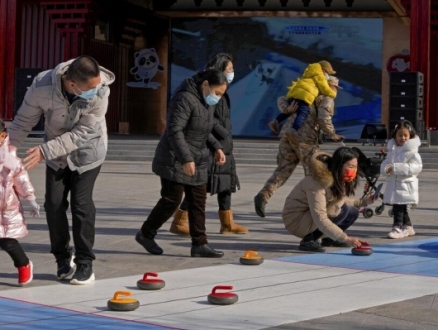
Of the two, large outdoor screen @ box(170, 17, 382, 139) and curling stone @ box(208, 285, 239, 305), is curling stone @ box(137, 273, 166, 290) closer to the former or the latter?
curling stone @ box(208, 285, 239, 305)

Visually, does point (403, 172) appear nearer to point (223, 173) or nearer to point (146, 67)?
point (223, 173)

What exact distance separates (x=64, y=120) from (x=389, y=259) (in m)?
2.98

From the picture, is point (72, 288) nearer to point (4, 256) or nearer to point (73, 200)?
point (73, 200)

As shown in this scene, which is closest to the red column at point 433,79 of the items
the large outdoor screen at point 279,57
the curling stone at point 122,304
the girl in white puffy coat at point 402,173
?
the large outdoor screen at point 279,57

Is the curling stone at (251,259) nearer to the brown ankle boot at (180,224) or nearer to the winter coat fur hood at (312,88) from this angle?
the brown ankle boot at (180,224)

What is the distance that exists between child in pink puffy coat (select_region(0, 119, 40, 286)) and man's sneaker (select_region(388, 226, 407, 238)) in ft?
13.5

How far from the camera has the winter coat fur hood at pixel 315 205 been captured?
9.18m

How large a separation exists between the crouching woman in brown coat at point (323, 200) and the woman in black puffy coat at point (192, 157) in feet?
2.76

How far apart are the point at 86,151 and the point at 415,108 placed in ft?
55.5

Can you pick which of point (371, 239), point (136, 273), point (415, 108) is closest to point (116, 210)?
point (371, 239)

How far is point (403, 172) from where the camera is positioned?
34.8 feet

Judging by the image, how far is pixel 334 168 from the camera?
9195 mm

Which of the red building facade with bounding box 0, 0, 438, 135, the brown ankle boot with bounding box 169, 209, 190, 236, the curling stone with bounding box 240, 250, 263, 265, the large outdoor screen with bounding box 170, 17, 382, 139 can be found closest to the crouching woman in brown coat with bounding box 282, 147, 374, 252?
the curling stone with bounding box 240, 250, 263, 265

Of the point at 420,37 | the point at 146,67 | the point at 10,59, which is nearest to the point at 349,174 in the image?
the point at 420,37
